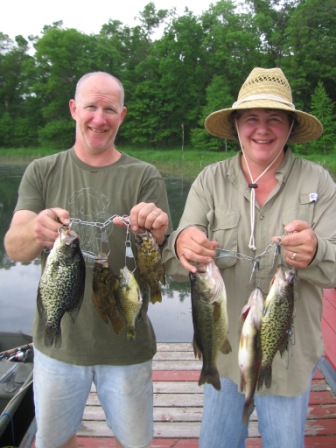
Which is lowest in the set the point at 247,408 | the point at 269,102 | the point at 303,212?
the point at 247,408

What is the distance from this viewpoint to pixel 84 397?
2.76 metres

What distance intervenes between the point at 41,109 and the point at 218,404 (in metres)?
55.7

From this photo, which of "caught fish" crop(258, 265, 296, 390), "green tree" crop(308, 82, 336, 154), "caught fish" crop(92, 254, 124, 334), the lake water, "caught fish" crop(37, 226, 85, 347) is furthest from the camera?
"green tree" crop(308, 82, 336, 154)

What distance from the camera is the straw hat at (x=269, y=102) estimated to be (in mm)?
2385

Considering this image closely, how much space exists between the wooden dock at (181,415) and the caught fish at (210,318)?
5.56 ft

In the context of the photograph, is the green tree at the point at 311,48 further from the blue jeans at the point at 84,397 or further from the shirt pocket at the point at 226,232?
A: the blue jeans at the point at 84,397

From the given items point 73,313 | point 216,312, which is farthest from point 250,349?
point 73,313

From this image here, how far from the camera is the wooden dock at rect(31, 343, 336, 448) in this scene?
3.75 m

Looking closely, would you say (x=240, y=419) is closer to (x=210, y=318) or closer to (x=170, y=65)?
(x=210, y=318)

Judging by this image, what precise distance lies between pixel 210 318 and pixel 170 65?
4970 centimetres

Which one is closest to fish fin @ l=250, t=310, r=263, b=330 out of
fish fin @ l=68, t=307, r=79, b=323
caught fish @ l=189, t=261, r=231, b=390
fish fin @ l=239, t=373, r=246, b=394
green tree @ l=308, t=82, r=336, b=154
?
caught fish @ l=189, t=261, r=231, b=390

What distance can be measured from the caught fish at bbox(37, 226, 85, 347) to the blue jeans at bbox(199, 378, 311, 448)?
3.02 ft

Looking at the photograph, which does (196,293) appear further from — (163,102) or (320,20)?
(163,102)

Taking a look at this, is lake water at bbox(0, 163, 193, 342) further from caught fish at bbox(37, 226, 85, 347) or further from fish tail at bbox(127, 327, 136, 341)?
caught fish at bbox(37, 226, 85, 347)
